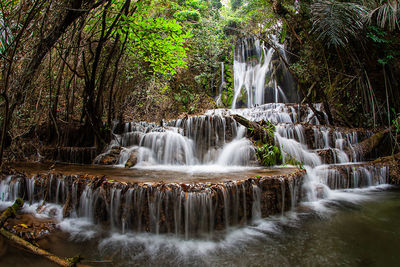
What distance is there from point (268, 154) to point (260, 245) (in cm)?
354

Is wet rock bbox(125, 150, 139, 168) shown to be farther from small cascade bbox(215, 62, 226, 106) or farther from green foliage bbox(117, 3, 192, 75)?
small cascade bbox(215, 62, 226, 106)

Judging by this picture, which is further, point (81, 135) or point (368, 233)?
point (81, 135)

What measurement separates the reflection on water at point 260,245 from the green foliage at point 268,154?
224 cm

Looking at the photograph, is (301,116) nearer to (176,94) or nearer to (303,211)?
(303,211)

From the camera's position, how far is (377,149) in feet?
24.2

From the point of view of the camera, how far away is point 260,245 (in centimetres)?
304

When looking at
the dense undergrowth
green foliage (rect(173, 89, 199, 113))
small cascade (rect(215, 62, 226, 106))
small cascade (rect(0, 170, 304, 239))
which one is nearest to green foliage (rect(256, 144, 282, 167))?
the dense undergrowth

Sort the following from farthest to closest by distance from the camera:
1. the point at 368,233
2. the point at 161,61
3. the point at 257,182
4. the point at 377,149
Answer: the point at 377,149 < the point at 161,61 < the point at 257,182 < the point at 368,233

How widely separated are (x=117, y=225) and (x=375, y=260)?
3699 mm

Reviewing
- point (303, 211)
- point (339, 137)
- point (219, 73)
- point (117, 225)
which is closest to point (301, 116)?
point (339, 137)

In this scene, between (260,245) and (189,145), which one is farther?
(189,145)

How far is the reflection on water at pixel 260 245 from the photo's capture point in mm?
2662

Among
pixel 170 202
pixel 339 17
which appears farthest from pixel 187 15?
pixel 170 202

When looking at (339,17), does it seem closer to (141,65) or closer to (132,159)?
(132,159)
